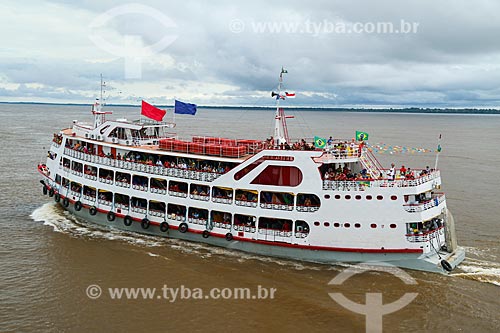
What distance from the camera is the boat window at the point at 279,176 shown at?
1934cm

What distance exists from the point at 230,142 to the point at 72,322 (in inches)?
451

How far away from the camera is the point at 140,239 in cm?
2155

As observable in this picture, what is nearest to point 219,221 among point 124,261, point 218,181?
A: point 218,181

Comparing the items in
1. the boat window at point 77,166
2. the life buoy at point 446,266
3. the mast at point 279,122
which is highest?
the mast at point 279,122

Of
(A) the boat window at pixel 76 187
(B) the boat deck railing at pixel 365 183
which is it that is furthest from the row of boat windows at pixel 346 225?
(A) the boat window at pixel 76 187

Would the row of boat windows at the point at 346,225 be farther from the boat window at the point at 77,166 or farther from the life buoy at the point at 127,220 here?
the boat window at the point at 77,166

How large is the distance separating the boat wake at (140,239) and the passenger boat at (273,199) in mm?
321

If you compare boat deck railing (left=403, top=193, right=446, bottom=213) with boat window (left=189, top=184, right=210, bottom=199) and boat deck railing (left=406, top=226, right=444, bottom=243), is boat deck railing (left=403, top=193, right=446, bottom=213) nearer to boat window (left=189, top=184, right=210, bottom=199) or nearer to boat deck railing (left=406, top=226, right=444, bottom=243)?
boat deck railing (left=406, top=226, right=444, bottom=243)

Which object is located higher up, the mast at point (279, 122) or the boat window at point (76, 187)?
the mast at point (279, 122)

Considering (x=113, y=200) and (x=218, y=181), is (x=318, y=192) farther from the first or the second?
(x=113, y=200)

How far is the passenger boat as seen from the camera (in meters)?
17.8

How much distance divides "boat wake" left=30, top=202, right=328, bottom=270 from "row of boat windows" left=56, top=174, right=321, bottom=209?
1.91m

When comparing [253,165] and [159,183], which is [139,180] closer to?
[159,183]

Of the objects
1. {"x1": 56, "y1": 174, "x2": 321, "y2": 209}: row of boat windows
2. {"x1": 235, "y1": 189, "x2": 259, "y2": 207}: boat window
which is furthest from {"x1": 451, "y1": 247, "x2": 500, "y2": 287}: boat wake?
{"x1": 235, "y1": 189, "x2": 259, "y2": 207}: boat window
